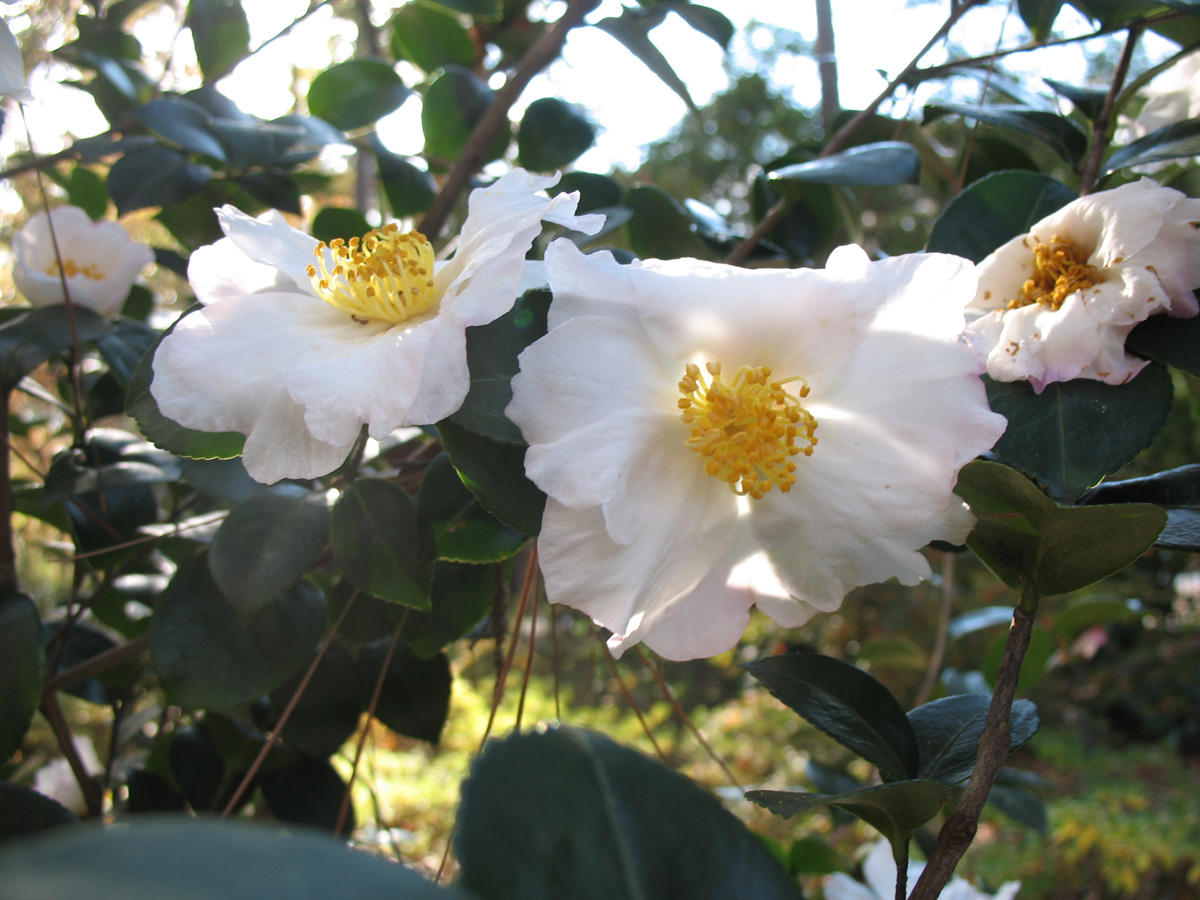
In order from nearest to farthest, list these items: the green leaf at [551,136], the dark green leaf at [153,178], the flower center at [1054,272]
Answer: the flower center at [1054,272] → the dark green leaf at [153,178] → the green leaf at [551,136]

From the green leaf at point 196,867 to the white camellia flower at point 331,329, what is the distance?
0.73ft

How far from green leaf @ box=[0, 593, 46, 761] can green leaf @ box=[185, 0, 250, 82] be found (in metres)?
0.62

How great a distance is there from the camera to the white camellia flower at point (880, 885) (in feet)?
2.51

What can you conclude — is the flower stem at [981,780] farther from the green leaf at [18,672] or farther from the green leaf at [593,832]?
the green leaf at [18,672]

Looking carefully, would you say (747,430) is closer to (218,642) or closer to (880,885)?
(218,642)

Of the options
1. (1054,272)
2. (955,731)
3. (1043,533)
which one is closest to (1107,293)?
(1054,272)

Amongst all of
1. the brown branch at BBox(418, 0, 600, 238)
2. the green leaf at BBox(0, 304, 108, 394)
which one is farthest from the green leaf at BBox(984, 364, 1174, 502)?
the green leaf at BBox(0, 304, 108, 394)

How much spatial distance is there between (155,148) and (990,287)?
0.75 meters

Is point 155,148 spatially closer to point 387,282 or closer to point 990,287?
point 387,282

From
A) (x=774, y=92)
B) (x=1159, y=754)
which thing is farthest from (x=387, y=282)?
(x=774, y=92)


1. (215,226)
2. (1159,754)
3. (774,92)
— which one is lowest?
(1159,754)

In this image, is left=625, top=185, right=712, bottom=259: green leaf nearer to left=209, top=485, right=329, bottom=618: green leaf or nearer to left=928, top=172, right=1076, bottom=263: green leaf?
left=928, top=172, right=1076, bottom=263: green leaf

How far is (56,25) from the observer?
2.18m

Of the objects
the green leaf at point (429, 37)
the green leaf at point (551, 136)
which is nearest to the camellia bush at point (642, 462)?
the green leaf at point (551, 136)
